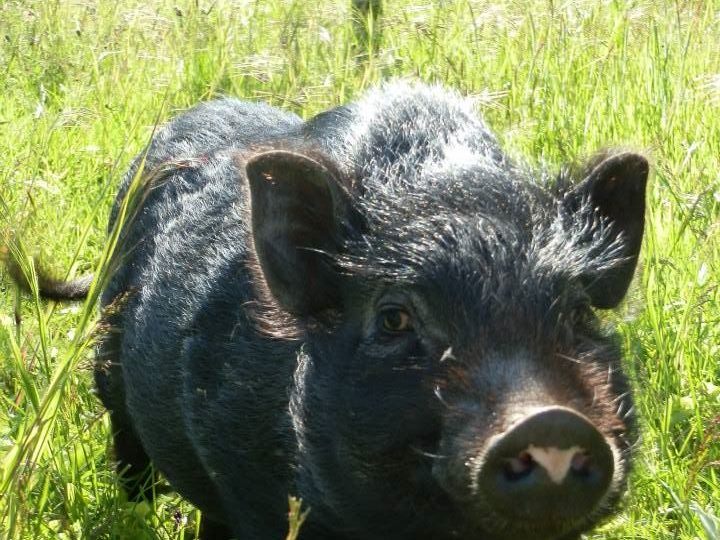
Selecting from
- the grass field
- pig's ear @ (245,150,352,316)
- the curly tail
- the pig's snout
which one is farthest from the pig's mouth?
the curly tail

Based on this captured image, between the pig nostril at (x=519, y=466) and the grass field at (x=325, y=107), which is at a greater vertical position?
the pig nostril at (x=519, y=466)

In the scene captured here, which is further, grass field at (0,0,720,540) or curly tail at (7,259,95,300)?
curly tail at (7,259,95,300)

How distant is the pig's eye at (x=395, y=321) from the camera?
9.84 feet

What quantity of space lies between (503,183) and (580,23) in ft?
13.4

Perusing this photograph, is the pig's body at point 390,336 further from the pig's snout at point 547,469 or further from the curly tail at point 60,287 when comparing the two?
the curly tail at point 60,287

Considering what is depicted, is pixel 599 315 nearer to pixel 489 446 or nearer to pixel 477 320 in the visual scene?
pixel 477 320

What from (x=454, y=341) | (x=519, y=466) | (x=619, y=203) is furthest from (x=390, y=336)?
(x=619, y=203)

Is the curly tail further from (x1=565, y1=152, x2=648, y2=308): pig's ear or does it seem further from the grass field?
(x1=565, y1=152, x2=648, y2=308): pig's ear

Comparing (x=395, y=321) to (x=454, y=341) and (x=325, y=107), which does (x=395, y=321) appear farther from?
(x=325, y=107)

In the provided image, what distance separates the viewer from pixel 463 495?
2729 millimetres

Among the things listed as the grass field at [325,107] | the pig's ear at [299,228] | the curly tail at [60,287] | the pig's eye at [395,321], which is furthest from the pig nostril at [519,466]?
the curly tail at [60,287]

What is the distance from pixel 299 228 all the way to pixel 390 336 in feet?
1.37

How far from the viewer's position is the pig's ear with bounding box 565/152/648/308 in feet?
11.0

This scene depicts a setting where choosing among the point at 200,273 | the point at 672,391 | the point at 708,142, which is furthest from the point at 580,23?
the point at 200,273
